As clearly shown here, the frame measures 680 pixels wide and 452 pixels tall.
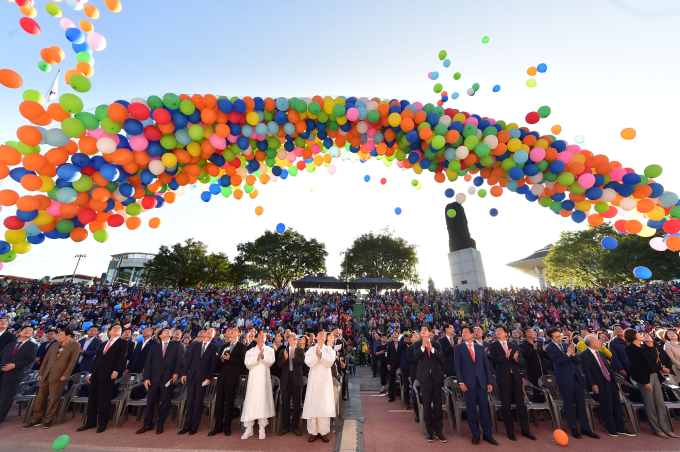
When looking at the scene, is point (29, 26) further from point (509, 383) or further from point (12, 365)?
point (509, 383)

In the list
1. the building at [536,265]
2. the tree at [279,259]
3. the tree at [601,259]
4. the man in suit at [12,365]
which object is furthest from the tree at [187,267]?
the building at [536,265]

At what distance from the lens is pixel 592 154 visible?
559cm

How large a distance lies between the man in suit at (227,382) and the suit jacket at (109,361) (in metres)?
1.73

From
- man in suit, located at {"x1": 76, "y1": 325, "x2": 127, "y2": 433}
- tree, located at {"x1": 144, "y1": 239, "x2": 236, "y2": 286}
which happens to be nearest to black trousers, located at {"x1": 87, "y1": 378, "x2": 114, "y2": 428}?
man in suit, located at {"x1": 76, "y1": 325, "x2": 127, "y2": 433}

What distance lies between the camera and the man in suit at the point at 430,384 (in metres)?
4.76

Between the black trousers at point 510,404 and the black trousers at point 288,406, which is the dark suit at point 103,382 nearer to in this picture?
the black trousers at point 288,406

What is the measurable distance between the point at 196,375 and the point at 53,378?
9.19ft

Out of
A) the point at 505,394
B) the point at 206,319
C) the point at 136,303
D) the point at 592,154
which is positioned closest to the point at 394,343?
the point at 505,394

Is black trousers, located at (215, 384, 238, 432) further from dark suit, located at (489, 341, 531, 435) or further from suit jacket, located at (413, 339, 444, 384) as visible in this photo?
dark suit, located at (489, 341, 531, 435)

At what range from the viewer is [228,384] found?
16.9 ft

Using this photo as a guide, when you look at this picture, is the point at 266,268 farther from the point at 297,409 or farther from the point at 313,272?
the point at 297,409

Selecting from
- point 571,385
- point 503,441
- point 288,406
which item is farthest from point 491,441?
point 288,406

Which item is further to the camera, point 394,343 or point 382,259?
point 382,259

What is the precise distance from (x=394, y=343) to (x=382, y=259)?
2980cm
